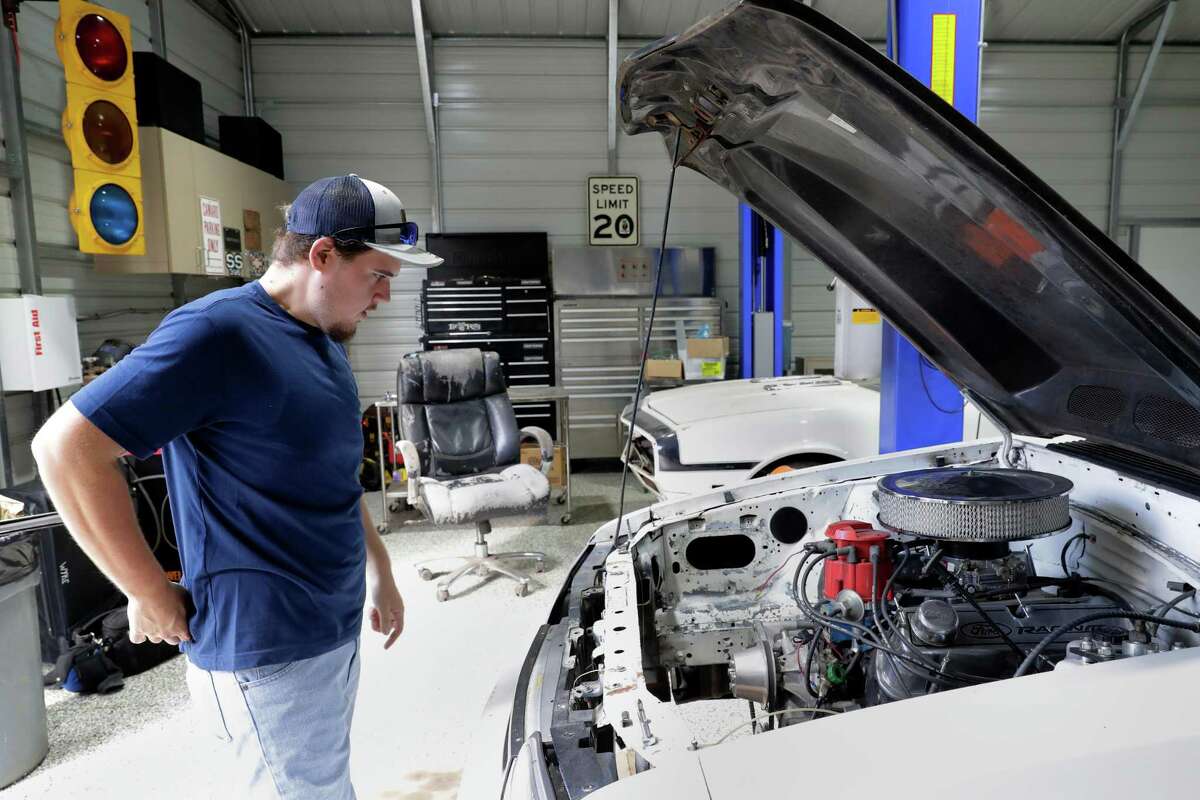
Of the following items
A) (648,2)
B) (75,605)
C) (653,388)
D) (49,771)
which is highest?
(648,2)

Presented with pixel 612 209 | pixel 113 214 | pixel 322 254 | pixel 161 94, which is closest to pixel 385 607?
pixel 322 254

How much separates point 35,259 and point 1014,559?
4286 mm

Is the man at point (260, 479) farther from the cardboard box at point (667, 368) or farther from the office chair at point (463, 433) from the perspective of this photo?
the cardboard box at point (667, 368)

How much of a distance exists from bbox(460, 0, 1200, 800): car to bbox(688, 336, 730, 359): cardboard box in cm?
402

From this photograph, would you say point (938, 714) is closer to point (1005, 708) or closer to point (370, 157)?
point (1005, 708)

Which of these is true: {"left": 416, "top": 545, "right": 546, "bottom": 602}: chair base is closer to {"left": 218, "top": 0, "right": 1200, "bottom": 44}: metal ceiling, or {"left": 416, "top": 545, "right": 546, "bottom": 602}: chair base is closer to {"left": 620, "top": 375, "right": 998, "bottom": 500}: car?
{"left": 620, "top": 375, "right": 998, "bottom": 500}: car

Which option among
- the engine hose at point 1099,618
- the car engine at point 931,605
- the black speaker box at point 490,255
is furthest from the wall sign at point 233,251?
the engine hose at point 1099,618

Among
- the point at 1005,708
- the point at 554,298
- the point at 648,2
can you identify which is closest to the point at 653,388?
the point at 554,298

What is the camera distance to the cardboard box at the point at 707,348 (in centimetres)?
593

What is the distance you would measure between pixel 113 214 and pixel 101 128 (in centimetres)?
45

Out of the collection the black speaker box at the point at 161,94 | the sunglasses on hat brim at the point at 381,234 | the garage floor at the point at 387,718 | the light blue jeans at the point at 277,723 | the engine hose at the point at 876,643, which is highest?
the black speaker box at the point at 161,94

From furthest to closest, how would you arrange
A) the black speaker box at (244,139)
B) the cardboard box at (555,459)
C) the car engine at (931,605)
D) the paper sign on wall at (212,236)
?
1. the black speaker box at (244,139)
2. the cardboard box at (555,459)
3. the paper sign on wall at (212,236)
4. the car engine at (931,605)

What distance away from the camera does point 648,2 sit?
20.7ft

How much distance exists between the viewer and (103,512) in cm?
112
